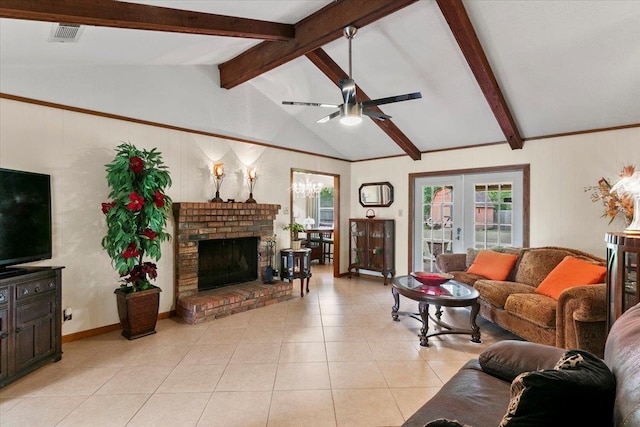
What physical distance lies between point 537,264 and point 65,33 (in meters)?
5.21

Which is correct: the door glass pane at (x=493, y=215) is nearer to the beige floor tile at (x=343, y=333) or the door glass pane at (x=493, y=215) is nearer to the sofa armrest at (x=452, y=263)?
the sofa armrest at (x=452, y=263)

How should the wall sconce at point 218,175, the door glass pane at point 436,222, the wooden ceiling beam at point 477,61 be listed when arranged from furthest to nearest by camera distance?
the door glass pane at point 436,222, the wall sconce at point 218,175, the wooden ceiling beam at point 477,61

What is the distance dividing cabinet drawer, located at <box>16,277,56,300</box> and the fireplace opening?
177 centimetres

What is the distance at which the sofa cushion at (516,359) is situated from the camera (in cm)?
161

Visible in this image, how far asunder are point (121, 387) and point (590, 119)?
18.7ft

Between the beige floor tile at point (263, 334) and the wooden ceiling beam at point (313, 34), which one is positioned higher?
the wooden ceiling beam at point (313, 34)

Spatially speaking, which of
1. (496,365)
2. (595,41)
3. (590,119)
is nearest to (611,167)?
(590,119)

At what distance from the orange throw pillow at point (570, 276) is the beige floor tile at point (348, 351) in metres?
2.00

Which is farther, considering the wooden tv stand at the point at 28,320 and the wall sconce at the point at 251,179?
the wall sconce at the point at 251,179

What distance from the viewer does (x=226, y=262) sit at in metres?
4.73

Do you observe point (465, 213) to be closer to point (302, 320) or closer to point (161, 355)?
point (302, 320)

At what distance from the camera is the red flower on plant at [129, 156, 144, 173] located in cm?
324

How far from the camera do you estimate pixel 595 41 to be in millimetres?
2873

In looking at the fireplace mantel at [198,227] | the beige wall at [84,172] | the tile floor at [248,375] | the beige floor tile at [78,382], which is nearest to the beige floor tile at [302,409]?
the tile floor at [248,375]
